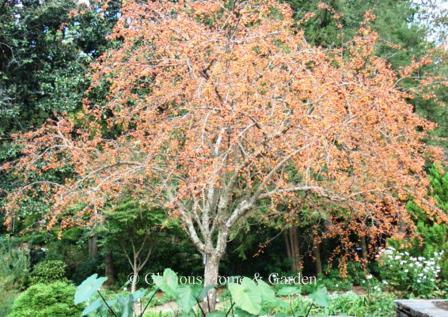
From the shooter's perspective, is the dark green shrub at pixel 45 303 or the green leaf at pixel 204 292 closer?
the green leaf at pixel 204 292

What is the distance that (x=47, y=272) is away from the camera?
9469 mm

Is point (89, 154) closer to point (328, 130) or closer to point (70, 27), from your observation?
point (328, 130)

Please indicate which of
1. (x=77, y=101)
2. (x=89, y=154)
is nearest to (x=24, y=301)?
(x=89, y=154)

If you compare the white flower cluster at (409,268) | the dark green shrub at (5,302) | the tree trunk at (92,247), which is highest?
the tree trunk at (92,247)

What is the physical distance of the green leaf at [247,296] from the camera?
5.67 feet

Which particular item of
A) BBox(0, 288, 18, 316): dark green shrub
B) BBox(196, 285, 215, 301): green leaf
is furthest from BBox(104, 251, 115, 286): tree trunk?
BBox(196, 285, 215, 301): green leaf

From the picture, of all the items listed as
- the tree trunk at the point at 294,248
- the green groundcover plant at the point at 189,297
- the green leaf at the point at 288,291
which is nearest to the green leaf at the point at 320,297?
the green groundcover plant at the point at 189,297

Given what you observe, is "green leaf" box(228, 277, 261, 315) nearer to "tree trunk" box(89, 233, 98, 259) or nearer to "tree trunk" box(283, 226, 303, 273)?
"tree trunk" box(283, 226, 303, 273)

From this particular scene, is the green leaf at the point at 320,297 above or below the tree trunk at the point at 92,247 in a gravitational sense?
below

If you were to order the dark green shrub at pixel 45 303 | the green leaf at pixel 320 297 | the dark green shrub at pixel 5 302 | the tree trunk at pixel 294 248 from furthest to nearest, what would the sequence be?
the tree trunk at pixel 294 248, the dark green shrub at pixel 5 302, the dark green shrub at pixel 45 303, the green leaf at pixel 320 297

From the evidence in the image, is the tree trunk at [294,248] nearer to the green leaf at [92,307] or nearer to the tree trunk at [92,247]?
the tree trunk at [92,247]

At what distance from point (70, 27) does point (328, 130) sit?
7.26 m

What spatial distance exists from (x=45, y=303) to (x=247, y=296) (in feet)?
12.6

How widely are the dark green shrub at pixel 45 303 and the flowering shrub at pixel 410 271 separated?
4.33 meters
